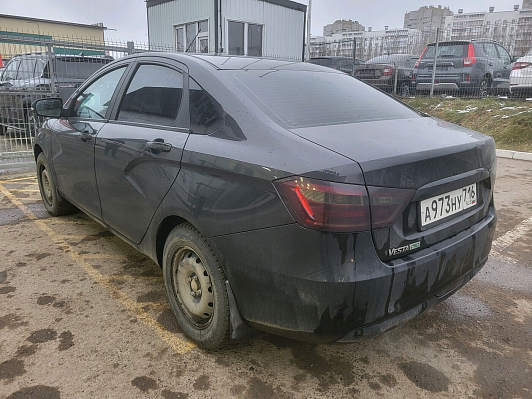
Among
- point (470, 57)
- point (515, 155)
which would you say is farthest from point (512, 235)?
point (470, 57)

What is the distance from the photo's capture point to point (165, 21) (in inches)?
649

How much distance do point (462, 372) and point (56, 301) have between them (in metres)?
2.56

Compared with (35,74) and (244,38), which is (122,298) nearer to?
(35,74)

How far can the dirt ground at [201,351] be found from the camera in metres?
2.09

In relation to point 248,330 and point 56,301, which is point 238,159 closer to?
point 248,330

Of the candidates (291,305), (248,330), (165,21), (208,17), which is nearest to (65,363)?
(248,330)

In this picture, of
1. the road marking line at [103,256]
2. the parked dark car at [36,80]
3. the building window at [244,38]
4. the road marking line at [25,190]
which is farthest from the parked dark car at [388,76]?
the road marking line at [103,256]

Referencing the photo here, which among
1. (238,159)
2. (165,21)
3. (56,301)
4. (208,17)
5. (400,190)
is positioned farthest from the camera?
(165,21)

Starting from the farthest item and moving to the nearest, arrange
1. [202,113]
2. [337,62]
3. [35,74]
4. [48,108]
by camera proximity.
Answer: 1. [337,62]
2. [35,74]
3. [48,108]
4. [202,113]

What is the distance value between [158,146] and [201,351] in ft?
3.91

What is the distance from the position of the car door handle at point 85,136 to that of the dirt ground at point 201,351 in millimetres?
1017

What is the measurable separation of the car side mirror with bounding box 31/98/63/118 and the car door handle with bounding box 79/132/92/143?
71 cm

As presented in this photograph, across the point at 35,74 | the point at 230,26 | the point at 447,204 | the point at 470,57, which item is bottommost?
the point at 447,204

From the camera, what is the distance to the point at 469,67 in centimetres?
1116
